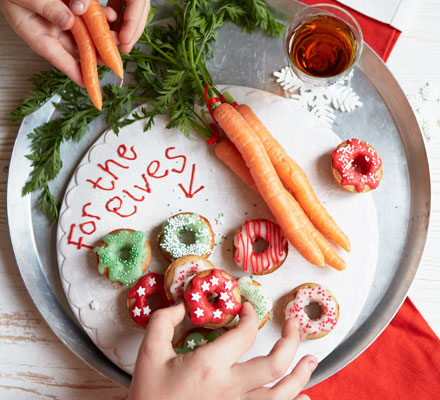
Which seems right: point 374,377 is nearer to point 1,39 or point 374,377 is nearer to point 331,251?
point 331,251

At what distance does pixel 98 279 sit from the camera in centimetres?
254

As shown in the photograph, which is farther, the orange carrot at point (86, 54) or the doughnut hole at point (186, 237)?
the doughnut hole at point (186, 237)

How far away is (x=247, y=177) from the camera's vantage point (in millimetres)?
2508

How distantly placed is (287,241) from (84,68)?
1448 mm

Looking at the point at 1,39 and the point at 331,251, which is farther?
the point at 1,39

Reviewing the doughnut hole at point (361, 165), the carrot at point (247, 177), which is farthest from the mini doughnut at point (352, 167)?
the carrot at point (247, 177)

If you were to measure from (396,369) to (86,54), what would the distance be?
2518 millimetres

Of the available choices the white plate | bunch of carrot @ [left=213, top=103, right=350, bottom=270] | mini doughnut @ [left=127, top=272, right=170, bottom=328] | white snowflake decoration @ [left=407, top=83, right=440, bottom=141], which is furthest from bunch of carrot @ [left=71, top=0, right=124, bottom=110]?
white snowflake decoration @ [left=407, top=83, right=440, bottom=141]

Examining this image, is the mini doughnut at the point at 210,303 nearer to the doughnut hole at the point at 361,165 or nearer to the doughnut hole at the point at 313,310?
the doughnut hole at the point at 313,310

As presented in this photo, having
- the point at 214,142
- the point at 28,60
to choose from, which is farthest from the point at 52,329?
the point at 28,60

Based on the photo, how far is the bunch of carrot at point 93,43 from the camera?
217 cm

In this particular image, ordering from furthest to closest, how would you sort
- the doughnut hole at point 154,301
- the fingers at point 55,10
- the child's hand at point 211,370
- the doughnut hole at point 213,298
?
the doughnut hole at point 154,301, the doughnut hole at point 213,298, the fingers at point 55,10, the child's hand at point 211,370

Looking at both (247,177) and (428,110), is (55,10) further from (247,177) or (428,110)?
(428,110)

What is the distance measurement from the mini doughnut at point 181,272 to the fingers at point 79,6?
4.43 feet
